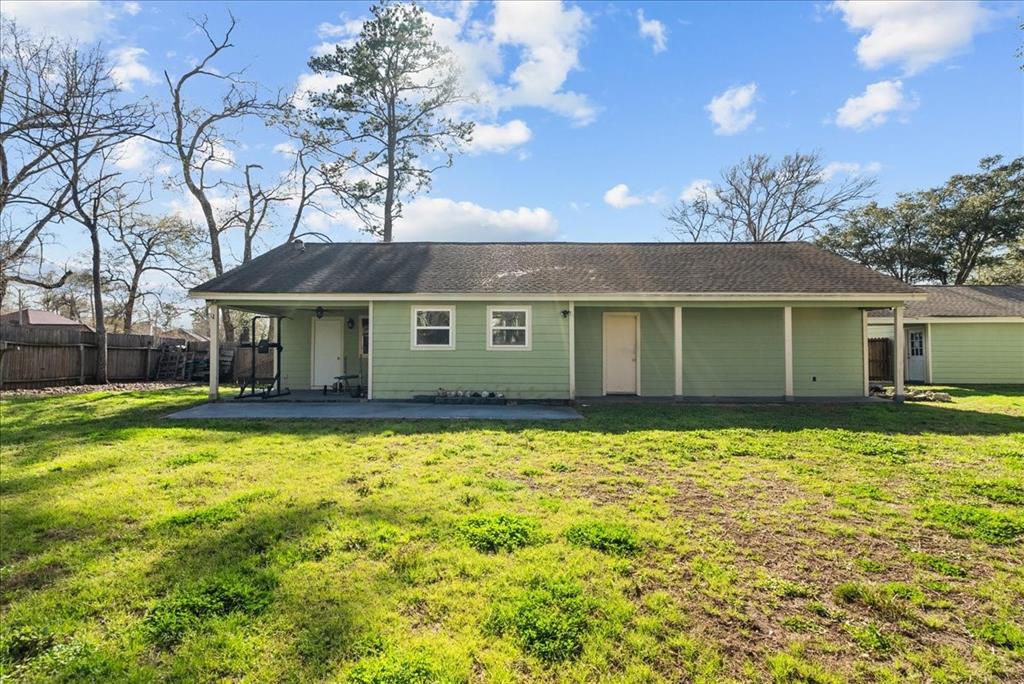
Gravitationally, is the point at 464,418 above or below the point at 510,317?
below

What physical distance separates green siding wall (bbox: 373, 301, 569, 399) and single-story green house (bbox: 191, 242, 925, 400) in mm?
31

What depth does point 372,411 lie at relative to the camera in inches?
376

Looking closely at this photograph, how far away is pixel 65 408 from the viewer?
10109mm

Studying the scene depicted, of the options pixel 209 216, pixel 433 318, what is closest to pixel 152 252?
pixel 209 216

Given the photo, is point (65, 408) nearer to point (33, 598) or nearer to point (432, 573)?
point (33, 598)

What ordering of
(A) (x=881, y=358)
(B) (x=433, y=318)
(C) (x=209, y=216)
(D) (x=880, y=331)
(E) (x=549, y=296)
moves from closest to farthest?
(E) (x=549, y=296)
(B) (x=433, y=318)
(A) (x=881, y=358)
(D) (x=880, y=331)
(C) (x=209, y=216)

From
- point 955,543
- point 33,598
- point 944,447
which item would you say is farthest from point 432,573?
point 944,447

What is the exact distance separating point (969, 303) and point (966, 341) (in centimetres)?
166

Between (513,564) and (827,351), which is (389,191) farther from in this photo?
(513,564)

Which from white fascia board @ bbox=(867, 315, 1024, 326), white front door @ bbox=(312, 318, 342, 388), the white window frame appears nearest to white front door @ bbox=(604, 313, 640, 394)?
the white window frame

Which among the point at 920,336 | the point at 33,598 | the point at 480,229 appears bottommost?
the point at 33,598

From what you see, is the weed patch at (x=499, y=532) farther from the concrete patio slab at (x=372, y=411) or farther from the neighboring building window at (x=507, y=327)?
the neighboring building window at (x=507, y=327)

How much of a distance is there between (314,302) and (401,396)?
9.51ft

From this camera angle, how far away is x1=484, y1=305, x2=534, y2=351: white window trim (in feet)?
36.0
